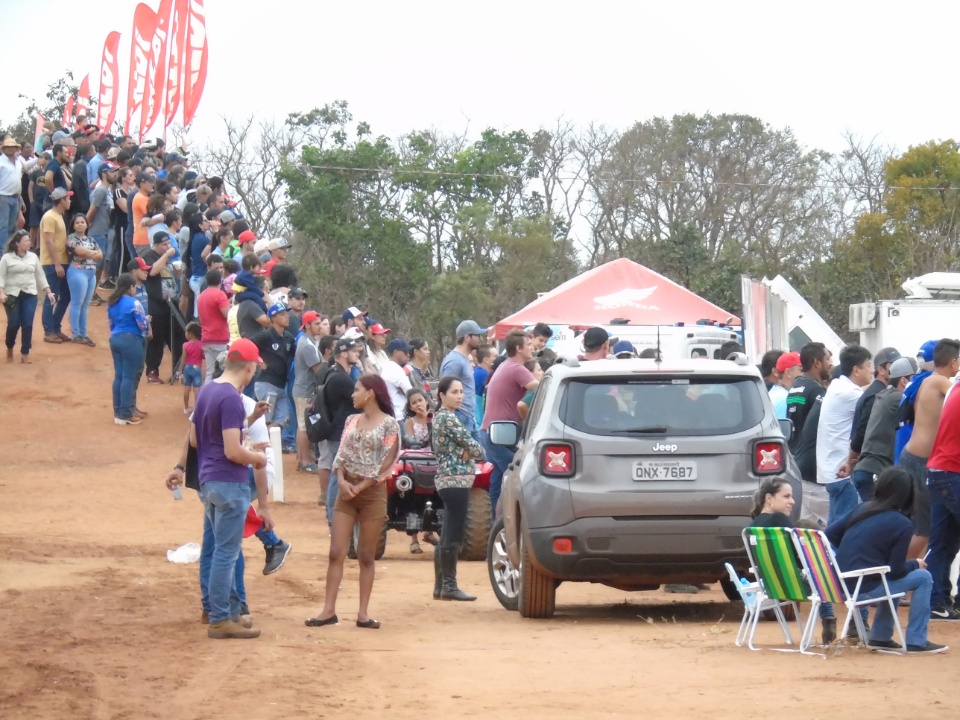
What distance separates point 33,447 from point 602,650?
1216 cm

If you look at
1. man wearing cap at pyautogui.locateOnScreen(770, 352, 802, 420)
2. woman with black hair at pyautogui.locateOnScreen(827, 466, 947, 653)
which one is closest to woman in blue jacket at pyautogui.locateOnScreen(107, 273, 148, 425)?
man wearing cap at pyautogui.locateOnScreen(770, 352, 802, 420)

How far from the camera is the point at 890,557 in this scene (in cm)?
859

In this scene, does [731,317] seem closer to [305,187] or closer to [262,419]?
[262,419]

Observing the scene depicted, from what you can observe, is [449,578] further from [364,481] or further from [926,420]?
[926,420]

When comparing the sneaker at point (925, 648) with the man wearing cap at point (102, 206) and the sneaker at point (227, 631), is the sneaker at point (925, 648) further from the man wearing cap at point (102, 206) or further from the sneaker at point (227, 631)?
the man wearing cap at point (102, 206)

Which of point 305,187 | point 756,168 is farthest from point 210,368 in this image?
point 756,168

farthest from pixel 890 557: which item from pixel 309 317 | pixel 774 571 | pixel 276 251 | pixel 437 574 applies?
pixel 276 251

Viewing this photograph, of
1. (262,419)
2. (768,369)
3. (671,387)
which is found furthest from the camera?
(768,369)

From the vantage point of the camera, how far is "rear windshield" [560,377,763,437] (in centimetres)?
966

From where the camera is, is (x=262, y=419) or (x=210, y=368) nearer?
(x=262, y=419)

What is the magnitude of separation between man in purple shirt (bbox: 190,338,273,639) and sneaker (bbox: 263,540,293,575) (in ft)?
4.41

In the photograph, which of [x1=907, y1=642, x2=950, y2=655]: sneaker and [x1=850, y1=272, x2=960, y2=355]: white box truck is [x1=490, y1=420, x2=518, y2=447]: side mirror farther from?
[x1=850, y1=272, x2=960, y2=355]: white box truck

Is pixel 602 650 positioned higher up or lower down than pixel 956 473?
lower down

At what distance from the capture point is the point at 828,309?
48.2m
